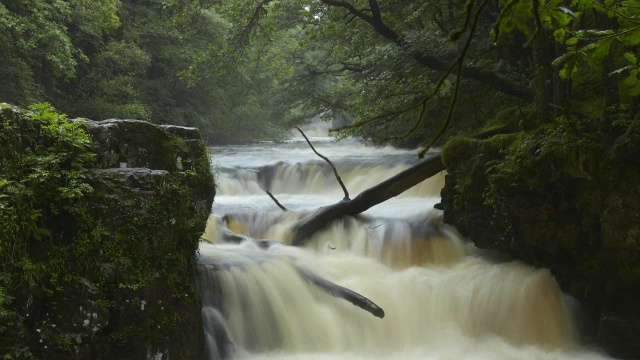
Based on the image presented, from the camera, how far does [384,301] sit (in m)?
6.38

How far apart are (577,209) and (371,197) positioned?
10.6ft

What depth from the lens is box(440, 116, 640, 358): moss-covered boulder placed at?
5.27 m

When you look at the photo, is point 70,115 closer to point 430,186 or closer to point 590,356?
point 430,186

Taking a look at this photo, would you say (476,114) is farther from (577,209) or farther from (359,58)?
(577,209)

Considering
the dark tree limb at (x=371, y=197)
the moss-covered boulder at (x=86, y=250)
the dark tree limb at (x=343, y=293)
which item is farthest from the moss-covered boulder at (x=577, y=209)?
the moss-covered boulder at (x=86, y=250)

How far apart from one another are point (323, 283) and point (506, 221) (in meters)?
2.41

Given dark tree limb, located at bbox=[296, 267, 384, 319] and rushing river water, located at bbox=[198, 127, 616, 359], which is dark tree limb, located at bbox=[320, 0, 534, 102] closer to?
rushing river water, located at bbox=[198, 127, 616, 359]

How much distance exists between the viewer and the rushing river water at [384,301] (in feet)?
18.5

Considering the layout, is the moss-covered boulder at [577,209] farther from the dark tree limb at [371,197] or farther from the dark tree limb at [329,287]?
the dark tree limb at [329,287]

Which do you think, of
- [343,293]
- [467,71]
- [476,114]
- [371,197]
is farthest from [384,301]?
[476,114]

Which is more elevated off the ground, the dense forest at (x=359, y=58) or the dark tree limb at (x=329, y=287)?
the dense forest at (x=359, y=58)

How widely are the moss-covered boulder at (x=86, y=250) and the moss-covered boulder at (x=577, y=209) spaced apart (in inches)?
151

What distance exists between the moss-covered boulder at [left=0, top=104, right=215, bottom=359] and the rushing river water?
1.00m

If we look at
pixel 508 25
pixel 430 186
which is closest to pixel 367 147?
pixel 430 186
